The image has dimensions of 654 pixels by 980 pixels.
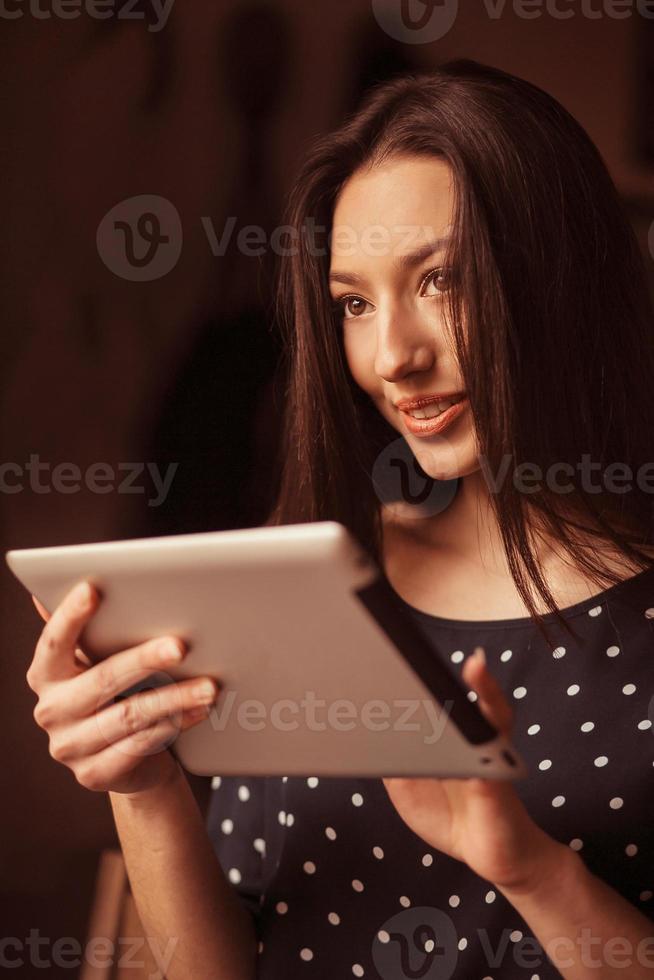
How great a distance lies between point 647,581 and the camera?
94cm

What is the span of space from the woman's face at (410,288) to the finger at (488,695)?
0.36 m

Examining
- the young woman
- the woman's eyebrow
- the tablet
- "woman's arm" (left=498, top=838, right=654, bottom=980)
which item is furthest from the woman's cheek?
"woman's arm" (left=498, top=838, right=654, bottom=980)

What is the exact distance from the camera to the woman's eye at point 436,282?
909 millimetres

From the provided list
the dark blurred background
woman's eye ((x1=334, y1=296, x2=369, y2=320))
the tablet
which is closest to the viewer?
the tablet

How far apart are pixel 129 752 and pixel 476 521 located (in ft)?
1.41

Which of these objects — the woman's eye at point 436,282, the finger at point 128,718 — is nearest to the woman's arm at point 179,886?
the finger at point 128,718

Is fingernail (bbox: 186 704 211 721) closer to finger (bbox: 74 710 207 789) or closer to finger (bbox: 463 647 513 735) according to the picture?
finger (bbox: 74 710 207 789)

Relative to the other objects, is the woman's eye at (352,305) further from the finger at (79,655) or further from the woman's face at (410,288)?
the finger at (79,655)

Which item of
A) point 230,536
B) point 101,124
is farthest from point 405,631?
point 101,124

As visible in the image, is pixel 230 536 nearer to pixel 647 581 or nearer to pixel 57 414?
pixel 647 581

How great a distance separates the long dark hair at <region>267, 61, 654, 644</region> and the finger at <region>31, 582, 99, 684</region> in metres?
0.39

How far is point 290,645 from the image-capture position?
664 mm

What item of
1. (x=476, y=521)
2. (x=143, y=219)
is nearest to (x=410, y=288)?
(x=476, y=521)

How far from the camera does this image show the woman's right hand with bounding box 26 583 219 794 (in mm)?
696
